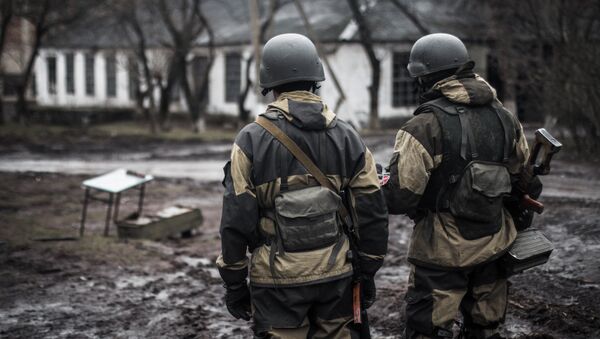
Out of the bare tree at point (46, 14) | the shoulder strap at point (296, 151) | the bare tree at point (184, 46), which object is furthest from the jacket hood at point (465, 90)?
the bare tree at point (46, 14)

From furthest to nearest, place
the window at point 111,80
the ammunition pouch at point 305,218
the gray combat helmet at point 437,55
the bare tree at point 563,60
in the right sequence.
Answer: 1. the window at point 111,80
2. the bare tree at point 563,60
3. the gray combat helmet at point 437,55
4. the ammunition pouch at point 305,218

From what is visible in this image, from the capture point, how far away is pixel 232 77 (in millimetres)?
32594

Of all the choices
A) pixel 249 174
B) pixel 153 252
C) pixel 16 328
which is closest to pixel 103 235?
pixel 153 252

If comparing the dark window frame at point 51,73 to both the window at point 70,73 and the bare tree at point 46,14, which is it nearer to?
the window at point 70,73

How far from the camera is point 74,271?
24.2ft

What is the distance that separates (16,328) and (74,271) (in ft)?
6.07

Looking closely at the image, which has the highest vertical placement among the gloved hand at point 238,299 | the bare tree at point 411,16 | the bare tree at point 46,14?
the bare tree at point 411,16

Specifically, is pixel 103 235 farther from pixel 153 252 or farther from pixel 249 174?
pixel 249 174

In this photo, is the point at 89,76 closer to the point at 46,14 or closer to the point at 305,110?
the point at 46,14

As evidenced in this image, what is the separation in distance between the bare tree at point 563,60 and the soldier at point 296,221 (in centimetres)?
1122

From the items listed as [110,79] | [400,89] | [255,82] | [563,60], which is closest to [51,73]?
[110,79]

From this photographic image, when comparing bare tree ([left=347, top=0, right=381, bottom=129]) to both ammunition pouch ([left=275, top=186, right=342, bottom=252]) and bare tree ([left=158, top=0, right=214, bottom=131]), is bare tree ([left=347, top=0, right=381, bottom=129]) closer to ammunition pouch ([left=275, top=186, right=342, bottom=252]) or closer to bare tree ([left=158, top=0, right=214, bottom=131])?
bare tree ([left=158, top=0, right=214, bottom=131])

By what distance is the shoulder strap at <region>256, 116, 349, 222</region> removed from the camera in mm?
3486

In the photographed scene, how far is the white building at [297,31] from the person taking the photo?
27.6m
